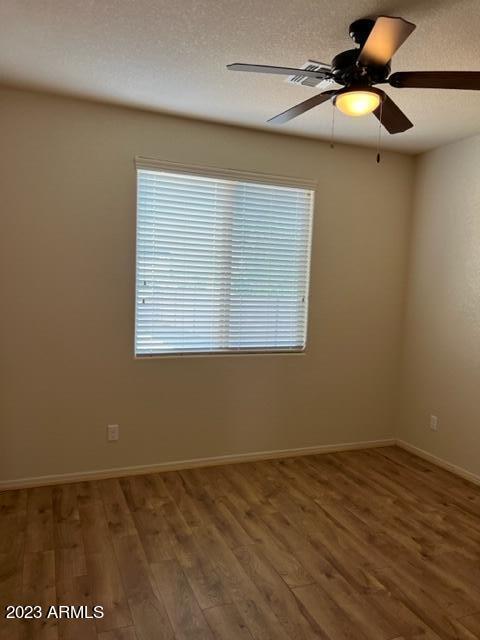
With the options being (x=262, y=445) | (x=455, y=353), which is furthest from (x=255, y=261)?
(x=455, y=353)

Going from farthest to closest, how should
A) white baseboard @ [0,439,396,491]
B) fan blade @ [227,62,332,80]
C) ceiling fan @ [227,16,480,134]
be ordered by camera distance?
1. white baseboard @ [0,439,396,491]
2. fan blade @ [227,62,332,80]
3. ceiling fan @ [227,16,480,134]

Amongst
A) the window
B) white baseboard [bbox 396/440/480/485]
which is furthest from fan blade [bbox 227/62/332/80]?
white baseboard [bbox 396/440/480/485]

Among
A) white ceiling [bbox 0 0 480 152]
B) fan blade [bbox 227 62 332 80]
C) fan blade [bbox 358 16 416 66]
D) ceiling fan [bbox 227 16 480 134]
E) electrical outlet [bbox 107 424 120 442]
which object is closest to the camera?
fan blade [bbox 358 16 416 66]

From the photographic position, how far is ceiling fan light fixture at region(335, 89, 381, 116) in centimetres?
190

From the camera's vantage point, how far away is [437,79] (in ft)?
6.02

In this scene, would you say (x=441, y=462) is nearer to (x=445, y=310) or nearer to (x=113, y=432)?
(x=445, y=310)

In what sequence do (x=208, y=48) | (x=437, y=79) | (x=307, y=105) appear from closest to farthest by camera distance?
(x=437, y=79) → (x=307, y=105) → (x=208, y=48)

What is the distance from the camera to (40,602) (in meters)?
2.07

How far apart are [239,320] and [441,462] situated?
2084 millimetres

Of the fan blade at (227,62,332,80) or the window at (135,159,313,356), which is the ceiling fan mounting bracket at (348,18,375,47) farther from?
the window at (135,159,313,356)

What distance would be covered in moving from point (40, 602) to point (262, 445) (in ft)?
6.94

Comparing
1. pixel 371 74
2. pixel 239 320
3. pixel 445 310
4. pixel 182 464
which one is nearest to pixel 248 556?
pixel 182 464

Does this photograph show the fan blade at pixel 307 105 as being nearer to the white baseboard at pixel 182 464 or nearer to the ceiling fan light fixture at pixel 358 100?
the ceiling fan light fixture at pixel 358 100

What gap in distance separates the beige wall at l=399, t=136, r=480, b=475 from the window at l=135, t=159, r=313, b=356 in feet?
3.57
